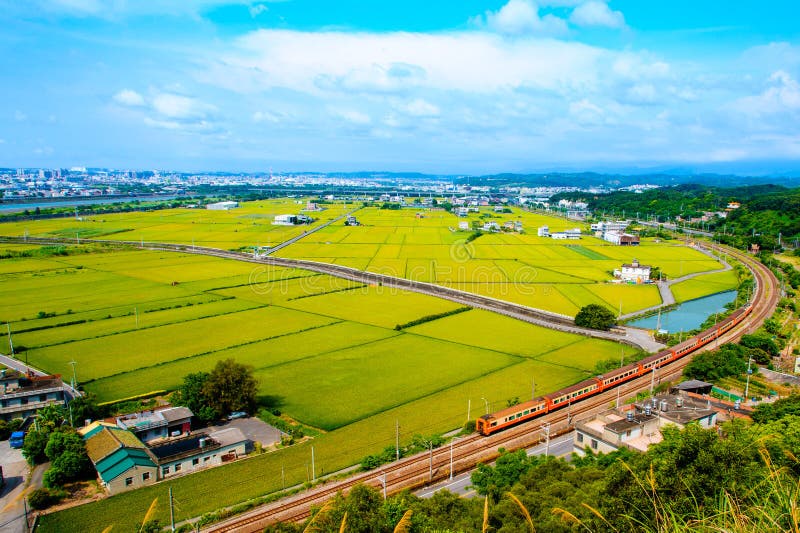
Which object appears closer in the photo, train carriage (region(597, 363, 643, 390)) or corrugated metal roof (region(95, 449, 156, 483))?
corrugated metal roof (region(95, 449, 156, 483))

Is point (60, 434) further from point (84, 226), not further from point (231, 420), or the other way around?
point (84, 226)

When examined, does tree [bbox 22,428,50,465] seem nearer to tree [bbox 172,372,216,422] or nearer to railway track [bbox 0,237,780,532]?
tree [bbox 172,372,216,422]

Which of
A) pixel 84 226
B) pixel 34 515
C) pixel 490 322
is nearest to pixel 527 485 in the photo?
pixel 34 515

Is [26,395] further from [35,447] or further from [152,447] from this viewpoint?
[152,447]

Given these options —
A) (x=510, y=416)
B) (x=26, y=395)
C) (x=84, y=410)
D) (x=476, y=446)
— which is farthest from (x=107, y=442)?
(x=510, y=416)

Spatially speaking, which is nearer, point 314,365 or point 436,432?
point 436,432

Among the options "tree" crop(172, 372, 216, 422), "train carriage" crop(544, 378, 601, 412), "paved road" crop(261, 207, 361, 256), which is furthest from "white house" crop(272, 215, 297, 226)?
"train carriage" crop(544, 378, 601, 412)
